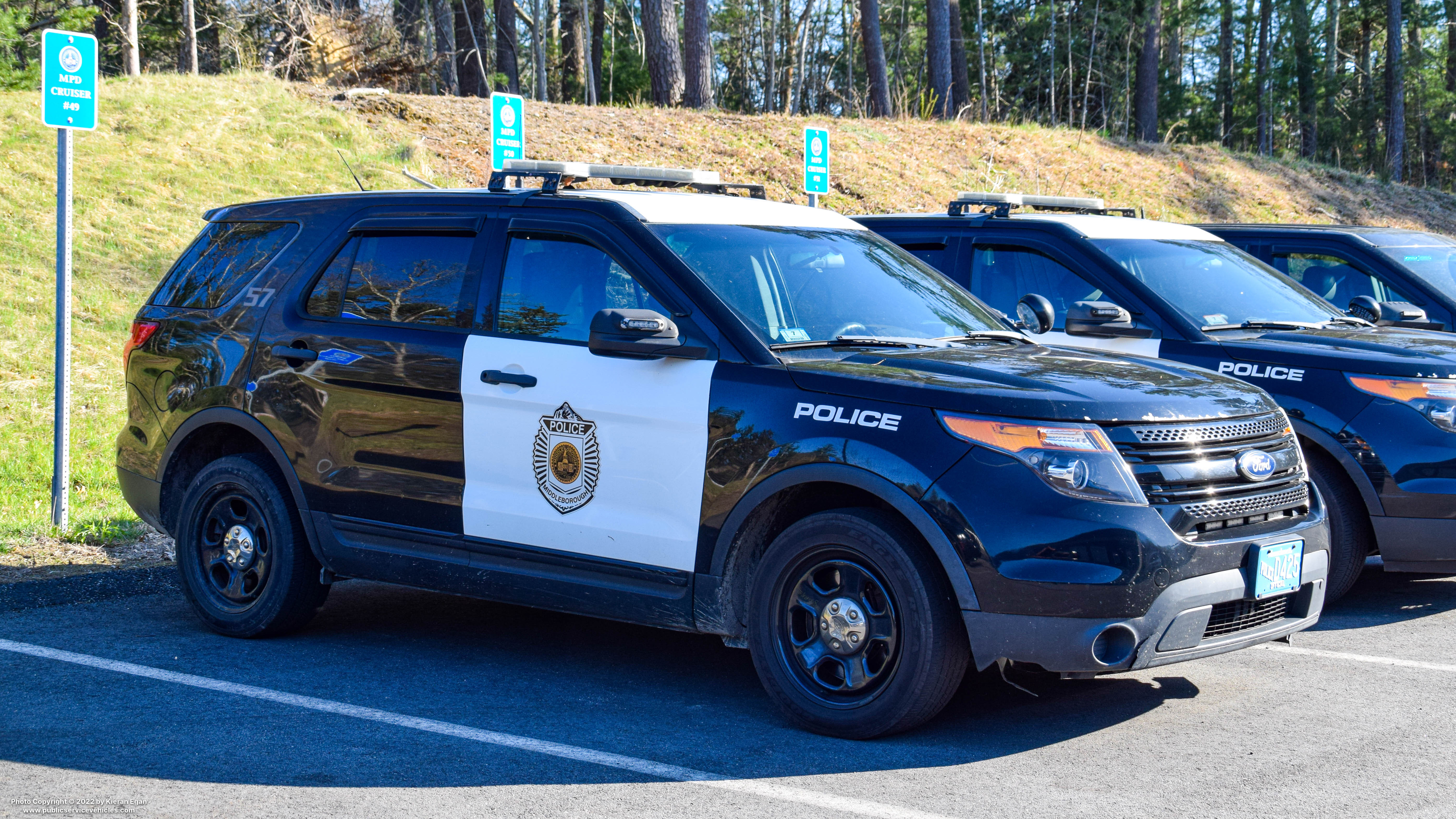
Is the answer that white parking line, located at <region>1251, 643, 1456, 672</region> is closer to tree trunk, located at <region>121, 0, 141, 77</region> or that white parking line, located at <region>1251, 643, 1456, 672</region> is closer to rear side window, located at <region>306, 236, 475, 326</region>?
rear side window, located at <region>306, 236, 475, 326</region>

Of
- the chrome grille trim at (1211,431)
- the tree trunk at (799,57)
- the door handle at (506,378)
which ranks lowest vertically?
the chrome grille trim at (1211,431)

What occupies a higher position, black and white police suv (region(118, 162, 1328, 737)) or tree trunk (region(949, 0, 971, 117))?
tree trunk (region(949, 0, 971, 117))

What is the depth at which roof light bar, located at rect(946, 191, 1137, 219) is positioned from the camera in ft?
27.3

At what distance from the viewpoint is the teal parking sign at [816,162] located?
39.1ft

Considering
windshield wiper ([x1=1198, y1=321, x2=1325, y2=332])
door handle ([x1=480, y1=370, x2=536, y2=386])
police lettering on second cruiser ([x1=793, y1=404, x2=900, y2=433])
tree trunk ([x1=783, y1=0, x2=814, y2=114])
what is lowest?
police lettering on second cruiser ([x1=793, y1=404, x2=900, y2=433])

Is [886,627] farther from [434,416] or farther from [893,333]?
[434,416]

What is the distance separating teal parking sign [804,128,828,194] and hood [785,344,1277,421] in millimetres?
6934

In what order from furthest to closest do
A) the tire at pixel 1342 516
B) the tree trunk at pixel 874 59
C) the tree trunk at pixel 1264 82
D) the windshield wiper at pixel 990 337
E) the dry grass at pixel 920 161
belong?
the tree trunk at pixel 1264 82 < the tree trunk at pixel 874 59 < the dry grass at pixel 920 161 < the tire at pixel 1342 516 < the windshield wiper at pixel 990 337

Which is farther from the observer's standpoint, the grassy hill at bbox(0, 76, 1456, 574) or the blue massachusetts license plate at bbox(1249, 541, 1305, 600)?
the grassy hill at bbox(0, 76, 1456, 574)

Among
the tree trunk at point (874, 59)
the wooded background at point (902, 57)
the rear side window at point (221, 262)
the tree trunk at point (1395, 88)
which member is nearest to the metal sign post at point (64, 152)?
the rear side window at point (221, 262)

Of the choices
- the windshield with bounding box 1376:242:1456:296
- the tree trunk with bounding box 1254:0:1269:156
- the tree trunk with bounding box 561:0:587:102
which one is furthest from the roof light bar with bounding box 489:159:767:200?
the tree trunk with bounding box 1254:0:1269:156

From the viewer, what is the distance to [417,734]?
4.78 m

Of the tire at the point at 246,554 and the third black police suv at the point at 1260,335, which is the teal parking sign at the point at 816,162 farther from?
the tire at the point at 246,554

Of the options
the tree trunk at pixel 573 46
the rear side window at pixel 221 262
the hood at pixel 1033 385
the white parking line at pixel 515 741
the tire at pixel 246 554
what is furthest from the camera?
the tree trunk at pixel 573 46
